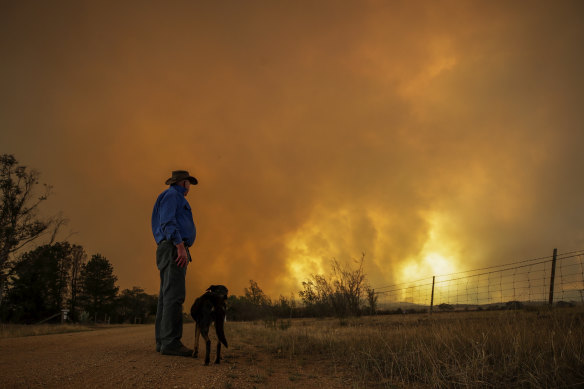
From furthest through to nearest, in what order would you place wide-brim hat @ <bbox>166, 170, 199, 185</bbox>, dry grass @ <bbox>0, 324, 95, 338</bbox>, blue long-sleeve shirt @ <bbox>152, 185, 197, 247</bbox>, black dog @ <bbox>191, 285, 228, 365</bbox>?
dry grass @ <bbox>0, 324, 95, 338</bbox>
wide-brim hat @ <bbox>166, 170, 199, 185</bbox>
blue long-sleeve shirt @ <bbox>152, 185, 197, 247</bbox>
black dog @ <bbox>191, 285, 228, 365</bbox>

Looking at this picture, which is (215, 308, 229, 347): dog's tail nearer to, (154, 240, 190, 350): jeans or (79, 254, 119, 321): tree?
(154, 240, 190, 350): jeans

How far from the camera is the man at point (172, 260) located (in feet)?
13.5

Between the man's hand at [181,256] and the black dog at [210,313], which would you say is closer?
the black dog at [210,313]

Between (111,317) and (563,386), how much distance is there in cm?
5034

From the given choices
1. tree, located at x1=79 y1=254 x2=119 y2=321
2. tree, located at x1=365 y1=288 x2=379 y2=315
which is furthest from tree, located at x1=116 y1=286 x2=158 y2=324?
tree, located at x1=365 y1=288 x2=379 y2=315

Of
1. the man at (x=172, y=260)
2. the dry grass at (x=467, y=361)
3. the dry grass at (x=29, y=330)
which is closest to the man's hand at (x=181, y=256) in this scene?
the man at (x=172, y=260)

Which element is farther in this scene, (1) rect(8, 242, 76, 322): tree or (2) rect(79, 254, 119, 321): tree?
(2) rect(79, 254, 119, 321): tree

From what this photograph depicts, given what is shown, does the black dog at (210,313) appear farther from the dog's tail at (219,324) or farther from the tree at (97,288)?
the tree at (97,288)

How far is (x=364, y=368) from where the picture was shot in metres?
4.02

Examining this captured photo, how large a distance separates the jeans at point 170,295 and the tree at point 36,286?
25385 millimetres

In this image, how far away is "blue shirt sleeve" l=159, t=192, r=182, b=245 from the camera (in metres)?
4.18

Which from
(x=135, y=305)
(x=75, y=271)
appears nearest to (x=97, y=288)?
(x=75, y=271)

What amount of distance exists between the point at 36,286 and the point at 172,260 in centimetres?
3563

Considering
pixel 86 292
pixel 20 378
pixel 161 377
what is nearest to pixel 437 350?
pixel 161 377
